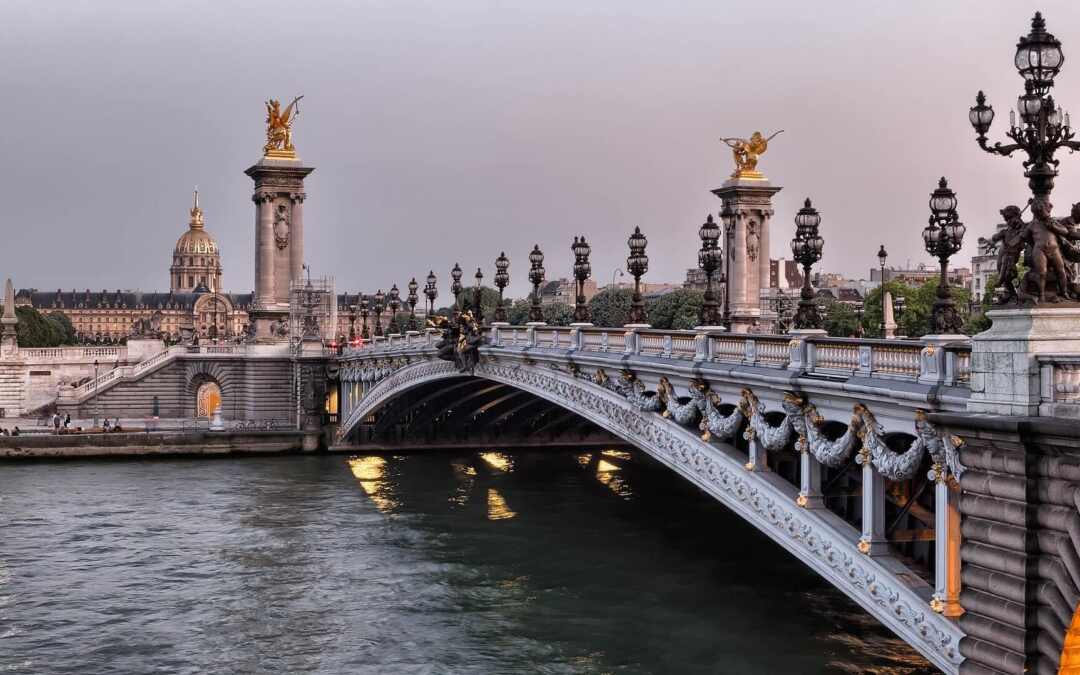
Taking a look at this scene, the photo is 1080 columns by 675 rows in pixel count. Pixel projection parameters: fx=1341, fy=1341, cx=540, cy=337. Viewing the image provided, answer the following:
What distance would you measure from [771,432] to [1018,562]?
6.47m

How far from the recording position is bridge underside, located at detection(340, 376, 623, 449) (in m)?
57.6

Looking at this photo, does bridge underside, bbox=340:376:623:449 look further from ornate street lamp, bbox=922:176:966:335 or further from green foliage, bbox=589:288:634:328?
ornate street lamp, bbox=922:176:966:335

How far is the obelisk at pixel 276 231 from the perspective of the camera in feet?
249

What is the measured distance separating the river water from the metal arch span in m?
3.20

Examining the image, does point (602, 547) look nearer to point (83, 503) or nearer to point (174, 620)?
point (174, 620)

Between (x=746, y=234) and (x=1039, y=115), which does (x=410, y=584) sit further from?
(x=746, y=234)

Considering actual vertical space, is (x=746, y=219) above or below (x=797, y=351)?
above

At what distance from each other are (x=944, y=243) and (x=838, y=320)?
173ft

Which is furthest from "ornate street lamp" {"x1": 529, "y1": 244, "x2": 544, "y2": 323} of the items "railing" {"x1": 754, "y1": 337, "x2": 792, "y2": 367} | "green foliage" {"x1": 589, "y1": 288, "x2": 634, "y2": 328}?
"green foliage" {"x1": 589, "y1": 288, "x2": 634, "y2": 328}

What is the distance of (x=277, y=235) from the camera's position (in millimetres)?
76812

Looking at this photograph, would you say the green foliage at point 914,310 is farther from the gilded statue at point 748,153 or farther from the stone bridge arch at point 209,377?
the stone bridge arch at point 209,377

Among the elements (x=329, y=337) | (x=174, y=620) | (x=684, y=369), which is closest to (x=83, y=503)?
(x=174, y=620)

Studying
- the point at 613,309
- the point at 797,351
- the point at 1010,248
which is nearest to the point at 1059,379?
the point at 1010,248

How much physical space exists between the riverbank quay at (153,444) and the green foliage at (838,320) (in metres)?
26.5
